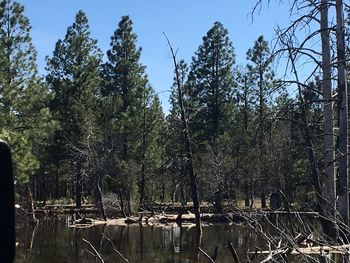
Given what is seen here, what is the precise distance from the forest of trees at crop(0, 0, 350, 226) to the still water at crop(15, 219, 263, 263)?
363cm

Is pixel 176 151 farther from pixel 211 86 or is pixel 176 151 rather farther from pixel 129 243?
pixel 129 243

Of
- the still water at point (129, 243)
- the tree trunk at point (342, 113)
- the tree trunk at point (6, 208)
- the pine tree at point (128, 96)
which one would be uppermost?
the pine tree at point (128, 96)

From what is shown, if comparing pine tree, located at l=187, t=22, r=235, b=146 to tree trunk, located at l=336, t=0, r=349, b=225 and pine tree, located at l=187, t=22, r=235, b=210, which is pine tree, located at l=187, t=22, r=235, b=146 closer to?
pine tree, located at l=187, t=22, r=235, b=210

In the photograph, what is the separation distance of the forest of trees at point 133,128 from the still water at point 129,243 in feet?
11.9

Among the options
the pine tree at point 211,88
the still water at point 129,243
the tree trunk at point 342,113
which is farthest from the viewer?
the pine tree at point 211,88

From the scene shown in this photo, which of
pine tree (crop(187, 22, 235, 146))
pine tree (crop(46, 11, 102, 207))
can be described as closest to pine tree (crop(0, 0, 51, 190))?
pine tree (crop(46, 11, 102, 207))

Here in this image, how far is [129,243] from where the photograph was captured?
72.0 ft

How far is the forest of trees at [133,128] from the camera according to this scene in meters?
29.9

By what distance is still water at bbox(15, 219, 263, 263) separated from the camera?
17.7m

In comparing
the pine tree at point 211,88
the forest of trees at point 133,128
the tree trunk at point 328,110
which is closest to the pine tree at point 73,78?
the forest of trees at point 133,128

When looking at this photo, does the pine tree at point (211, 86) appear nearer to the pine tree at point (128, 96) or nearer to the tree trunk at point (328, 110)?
the pine tree at point (128, 96)

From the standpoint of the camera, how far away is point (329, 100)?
349 inches

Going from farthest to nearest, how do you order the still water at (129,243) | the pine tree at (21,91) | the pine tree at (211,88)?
1. the pine tree at (211,88)
2. the pine tree at (21,91)
3. the still water at (129,243)

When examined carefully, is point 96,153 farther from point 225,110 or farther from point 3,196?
point 3,196
